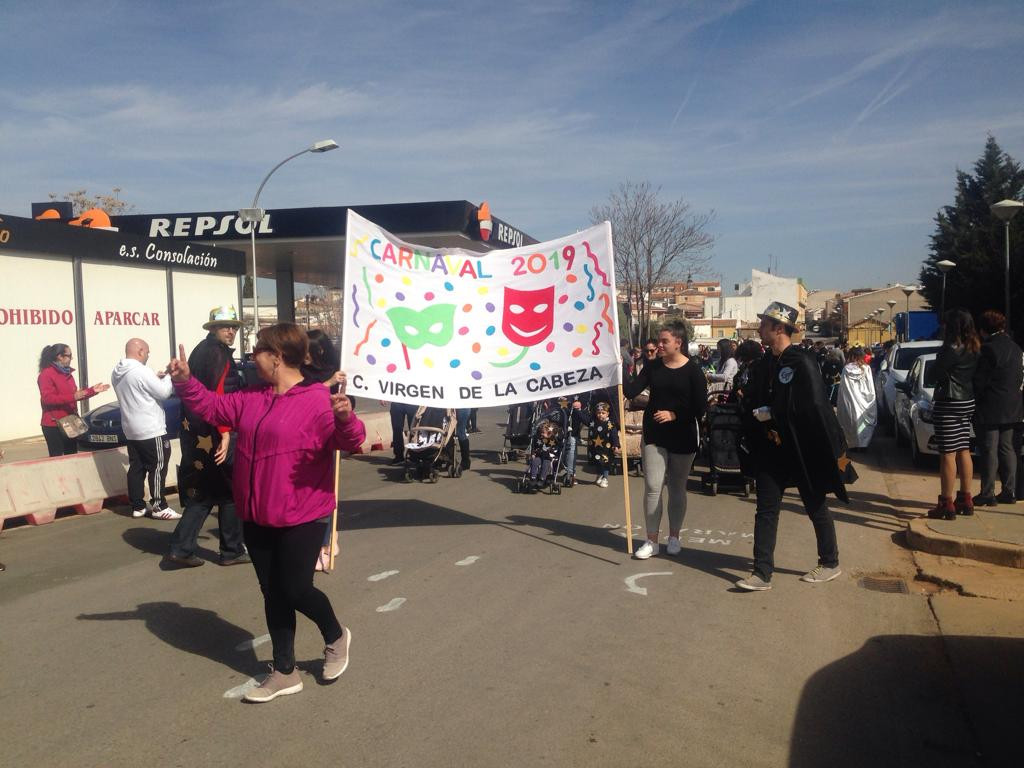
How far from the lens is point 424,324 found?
7.61 metres

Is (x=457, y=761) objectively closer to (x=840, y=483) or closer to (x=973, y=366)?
(x=840, y=483)

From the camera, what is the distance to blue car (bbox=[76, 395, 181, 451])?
11.7m

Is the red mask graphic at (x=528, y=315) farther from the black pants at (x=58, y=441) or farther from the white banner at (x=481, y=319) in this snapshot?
the black pants at (x=58, y=441)

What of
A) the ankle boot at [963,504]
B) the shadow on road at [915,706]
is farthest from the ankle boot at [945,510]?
the shadow on road at [915,706]

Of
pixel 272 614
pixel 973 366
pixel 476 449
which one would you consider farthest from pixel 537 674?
pixel 476 449

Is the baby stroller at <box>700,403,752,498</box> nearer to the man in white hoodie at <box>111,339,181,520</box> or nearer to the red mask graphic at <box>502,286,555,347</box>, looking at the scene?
the red mask graphic at <box>502,286,555,347</box>

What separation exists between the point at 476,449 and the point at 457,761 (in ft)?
36.8

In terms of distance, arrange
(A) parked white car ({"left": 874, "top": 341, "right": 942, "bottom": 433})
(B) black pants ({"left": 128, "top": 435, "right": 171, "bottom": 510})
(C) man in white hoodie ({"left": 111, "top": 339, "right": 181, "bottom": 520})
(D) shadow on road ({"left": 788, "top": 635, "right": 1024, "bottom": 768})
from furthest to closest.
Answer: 1. (A) parked white car ({"left": 874, "top": 341, "right": 942, "bottom": 433})
2. (B) black pants ({"left": 128, "top": 435, "right": 171, "bottom": 510})
3. (C) man in white hoodie ({"left": 111, "top": 339, "right": 181, "bottom": 520})
4. (D) shadow on road ({"left": 788, "top": 635, "right": 1024, "bottom": 768})

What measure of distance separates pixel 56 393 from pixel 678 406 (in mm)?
7977

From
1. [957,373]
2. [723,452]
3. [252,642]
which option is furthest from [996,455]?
[252,642]

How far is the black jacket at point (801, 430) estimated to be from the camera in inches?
243

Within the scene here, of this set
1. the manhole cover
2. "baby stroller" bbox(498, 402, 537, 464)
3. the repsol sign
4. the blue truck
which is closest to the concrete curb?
the manhole cover

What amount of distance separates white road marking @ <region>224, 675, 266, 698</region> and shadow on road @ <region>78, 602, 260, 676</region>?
115mm

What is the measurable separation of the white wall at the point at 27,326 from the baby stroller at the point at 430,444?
1145 cm
